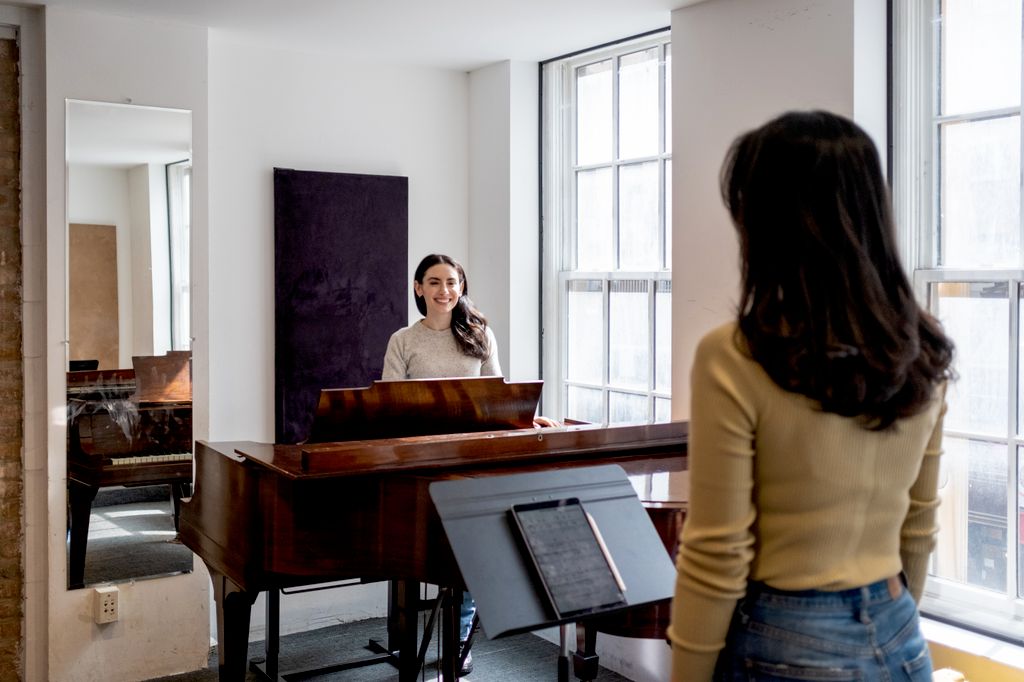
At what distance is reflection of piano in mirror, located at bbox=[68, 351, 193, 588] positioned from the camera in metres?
3.95

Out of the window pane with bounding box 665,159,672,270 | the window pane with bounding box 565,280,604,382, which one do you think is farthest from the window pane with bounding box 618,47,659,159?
the window pane with bounding box 565,280,604,382

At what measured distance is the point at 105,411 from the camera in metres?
4.00

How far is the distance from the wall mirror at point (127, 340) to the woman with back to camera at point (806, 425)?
3194 mm

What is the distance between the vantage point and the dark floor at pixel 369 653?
4.09 metres

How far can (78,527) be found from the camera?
3.96 metres

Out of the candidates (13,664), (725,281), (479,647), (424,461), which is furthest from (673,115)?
(13,664)

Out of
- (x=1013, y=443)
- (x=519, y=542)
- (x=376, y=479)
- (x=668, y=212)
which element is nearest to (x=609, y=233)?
(x=668, y=212)

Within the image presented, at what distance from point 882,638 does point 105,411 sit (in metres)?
3.38

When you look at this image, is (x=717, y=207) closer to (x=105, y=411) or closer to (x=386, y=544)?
(x=386, y=544)

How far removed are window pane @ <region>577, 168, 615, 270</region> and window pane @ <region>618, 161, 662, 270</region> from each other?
8 cm

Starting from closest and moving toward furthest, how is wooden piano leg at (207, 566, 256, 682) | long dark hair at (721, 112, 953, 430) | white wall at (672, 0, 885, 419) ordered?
1. long dark hair at (721, 112, 953, 430)
2. wooden piano leg at (207, 566, 256, 682)
3. white wall at (672, 0, 885, 419)

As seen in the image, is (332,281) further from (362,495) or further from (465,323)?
(362,495)

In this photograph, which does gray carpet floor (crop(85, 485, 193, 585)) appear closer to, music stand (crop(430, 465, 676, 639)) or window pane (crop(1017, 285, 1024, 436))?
music stand (crop(430, 465, 676, 639))

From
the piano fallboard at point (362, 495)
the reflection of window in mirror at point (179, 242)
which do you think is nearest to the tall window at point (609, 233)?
the piano fallboard at point (362, 495)
